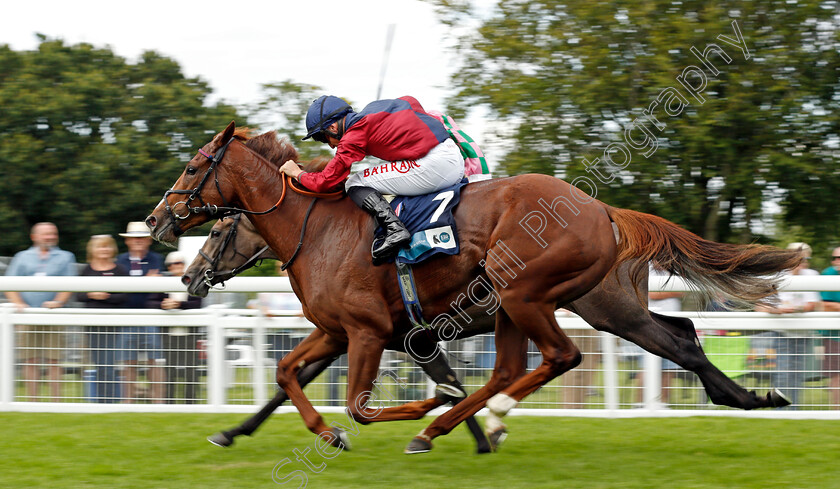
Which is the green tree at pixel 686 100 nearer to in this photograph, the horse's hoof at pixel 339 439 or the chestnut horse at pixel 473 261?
the chestnut horse at pixel 473 261

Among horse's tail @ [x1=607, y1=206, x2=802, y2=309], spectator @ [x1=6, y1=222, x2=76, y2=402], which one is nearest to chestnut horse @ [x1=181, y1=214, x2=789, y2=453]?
horse's tail @ [x1=607, y1=206, x2=802, y2=309]

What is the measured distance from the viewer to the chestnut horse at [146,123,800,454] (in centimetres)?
430

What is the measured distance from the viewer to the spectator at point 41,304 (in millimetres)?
6344

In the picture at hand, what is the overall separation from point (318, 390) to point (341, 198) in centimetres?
179

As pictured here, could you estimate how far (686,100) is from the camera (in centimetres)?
1177

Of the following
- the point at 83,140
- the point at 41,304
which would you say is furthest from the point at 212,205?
the point at 83,140

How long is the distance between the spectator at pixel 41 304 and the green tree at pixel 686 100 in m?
7.78

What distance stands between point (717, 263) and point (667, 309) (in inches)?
50.8

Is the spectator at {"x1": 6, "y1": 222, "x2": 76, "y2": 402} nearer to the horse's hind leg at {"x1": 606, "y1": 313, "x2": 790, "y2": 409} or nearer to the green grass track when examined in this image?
the green grass track

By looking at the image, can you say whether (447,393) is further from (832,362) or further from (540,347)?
(832,362)

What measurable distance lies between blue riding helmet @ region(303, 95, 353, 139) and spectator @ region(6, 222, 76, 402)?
286 cm

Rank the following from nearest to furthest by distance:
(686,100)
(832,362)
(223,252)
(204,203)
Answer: (204,203)
(223,252)
(832,362)
(686,100)

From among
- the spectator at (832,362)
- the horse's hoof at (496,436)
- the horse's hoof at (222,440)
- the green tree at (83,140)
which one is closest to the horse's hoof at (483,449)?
the horse's hoof at (496,436)

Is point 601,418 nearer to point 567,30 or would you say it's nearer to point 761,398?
point 761,398
